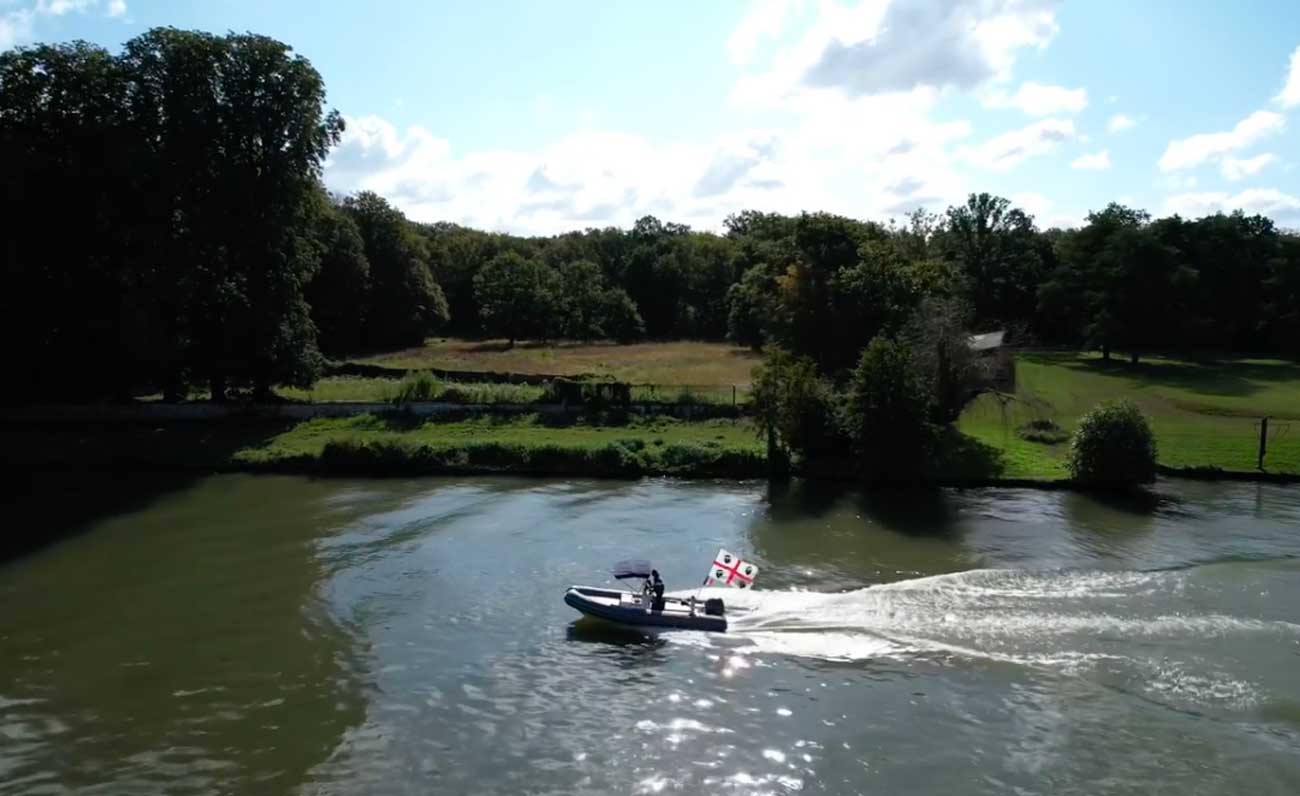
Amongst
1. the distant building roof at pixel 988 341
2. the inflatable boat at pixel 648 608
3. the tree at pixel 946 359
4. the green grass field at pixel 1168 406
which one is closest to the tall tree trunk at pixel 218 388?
the inflatable boat at pixel 648 608

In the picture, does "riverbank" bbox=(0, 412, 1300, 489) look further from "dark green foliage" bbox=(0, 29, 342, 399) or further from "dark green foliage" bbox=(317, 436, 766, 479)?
"dark green foliage" bbox=(0, 29, 342, 399)

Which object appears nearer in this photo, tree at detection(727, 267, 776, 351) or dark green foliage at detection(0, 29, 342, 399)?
dark green foliage at detection(0, 29, 342, 399)

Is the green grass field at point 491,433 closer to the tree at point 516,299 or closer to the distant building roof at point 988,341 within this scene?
the distant building roof at point 988,341

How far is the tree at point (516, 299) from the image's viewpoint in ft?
245

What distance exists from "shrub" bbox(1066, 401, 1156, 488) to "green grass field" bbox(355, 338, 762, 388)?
20.9 meters

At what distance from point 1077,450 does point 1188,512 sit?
14.1 feet

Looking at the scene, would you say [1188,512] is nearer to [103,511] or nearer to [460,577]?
[460,577]

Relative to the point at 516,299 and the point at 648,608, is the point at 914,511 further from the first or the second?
the point at 516,299

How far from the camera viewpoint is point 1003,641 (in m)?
19.2

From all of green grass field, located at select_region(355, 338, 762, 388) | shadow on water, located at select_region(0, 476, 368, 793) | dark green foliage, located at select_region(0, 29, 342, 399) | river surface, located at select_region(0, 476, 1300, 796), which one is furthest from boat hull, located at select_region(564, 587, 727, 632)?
green grass field, located at select_region(355, 338, 762, 388)

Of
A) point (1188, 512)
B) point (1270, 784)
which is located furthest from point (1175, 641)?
point (1188, 512)

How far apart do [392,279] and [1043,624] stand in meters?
63.0

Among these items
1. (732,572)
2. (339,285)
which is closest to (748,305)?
(339,285)

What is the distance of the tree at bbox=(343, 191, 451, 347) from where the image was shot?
73375 millimetres
